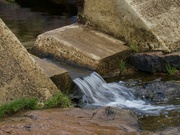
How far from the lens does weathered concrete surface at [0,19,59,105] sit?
5.73 m

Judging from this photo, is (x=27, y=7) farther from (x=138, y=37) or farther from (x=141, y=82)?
(x=141, y=82)

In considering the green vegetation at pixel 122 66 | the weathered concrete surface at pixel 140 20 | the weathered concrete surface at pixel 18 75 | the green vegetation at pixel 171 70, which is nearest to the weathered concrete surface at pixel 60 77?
the weathered concrete surface at pixel 18 75

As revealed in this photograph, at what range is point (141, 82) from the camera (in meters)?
7.54

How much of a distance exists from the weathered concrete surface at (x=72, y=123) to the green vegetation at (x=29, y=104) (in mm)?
160

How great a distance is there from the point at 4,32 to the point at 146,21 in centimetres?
326

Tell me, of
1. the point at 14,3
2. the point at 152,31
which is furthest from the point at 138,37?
the point at 14,3

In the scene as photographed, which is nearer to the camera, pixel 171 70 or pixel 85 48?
pixel 171 70

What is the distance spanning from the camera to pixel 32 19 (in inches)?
522

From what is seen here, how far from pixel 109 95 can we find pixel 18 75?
168cm

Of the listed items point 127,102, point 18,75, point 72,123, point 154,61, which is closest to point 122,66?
point 154,61

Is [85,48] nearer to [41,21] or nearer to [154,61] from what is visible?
[154,61]

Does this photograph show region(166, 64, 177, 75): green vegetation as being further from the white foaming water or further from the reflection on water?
the reflection on water

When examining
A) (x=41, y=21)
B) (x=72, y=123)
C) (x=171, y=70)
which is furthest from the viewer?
(x=41, y=21)

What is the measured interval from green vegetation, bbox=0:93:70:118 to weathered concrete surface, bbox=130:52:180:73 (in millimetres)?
2575
